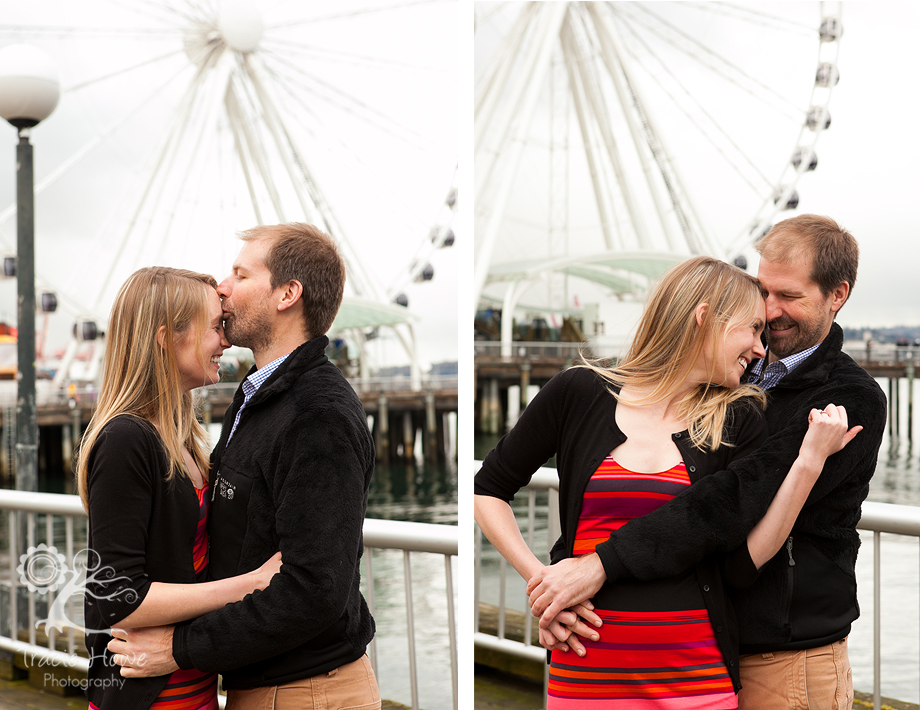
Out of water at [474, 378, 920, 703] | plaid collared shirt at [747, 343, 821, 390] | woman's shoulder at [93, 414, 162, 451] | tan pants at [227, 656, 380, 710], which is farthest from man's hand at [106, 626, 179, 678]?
water at [474, 378, 920, 703]

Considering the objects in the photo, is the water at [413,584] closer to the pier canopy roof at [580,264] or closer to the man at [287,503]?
the man at [287,503]

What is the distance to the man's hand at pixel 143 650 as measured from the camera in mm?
1321

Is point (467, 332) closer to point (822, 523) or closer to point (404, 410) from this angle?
point (822, 523)

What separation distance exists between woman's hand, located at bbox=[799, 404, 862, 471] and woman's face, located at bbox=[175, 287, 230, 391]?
100 cm

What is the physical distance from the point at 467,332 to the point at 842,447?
940 millimetres

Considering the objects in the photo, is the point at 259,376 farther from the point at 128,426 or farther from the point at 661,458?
the point at 661,458

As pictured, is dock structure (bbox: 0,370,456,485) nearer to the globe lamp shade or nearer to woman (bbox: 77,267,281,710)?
the globe lamp shade

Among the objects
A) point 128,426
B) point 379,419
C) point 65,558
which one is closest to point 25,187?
point 65,558

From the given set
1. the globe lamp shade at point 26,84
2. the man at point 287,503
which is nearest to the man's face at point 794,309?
the man at point 287,503

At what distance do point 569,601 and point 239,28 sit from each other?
22.1 m

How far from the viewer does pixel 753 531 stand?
1.37 metres

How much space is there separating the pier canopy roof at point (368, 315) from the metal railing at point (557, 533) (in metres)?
23.0

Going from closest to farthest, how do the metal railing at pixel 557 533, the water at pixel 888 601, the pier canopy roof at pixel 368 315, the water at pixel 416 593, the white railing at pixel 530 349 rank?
the metal railing at pixel 557 533 → the water at pixel 416 593 → the water at pixel 888 601 → the pier canopy roof at pixel 368 315 → the white railing at pixel 530 349

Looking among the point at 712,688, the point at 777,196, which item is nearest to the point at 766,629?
the point at 712,688
